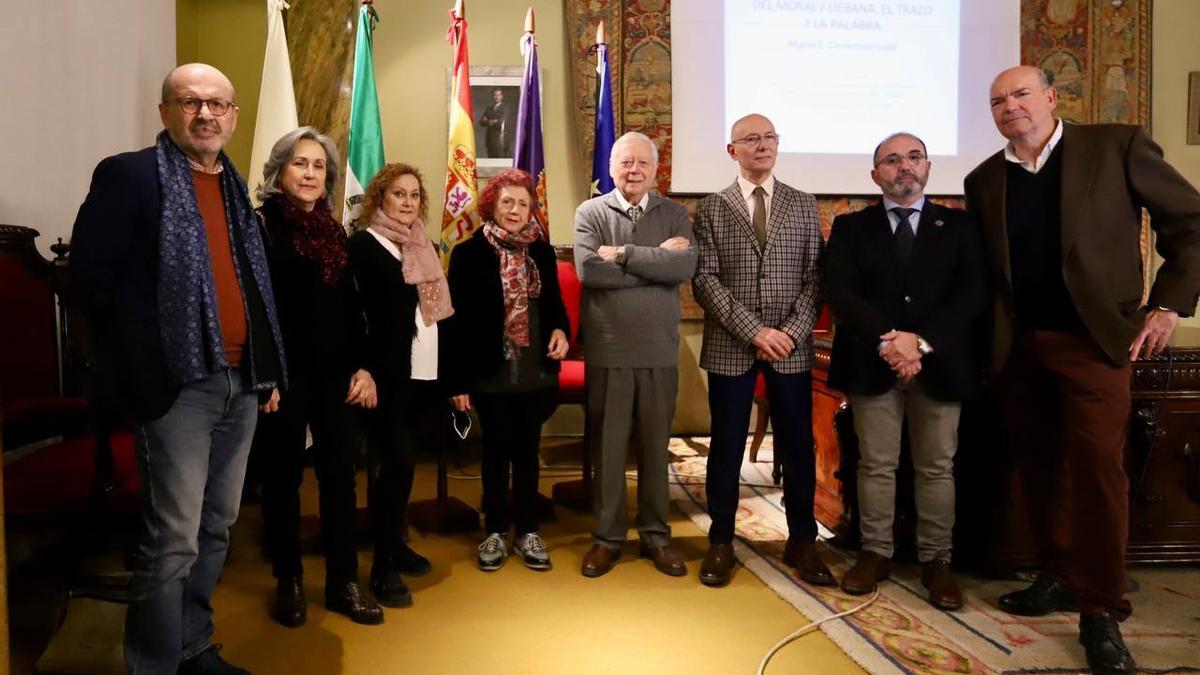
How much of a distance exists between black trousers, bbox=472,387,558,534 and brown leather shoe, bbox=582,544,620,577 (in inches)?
9.5

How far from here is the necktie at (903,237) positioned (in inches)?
99.3

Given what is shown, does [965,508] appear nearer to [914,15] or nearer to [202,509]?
[202,509]

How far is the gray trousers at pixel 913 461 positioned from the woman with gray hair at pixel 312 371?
5.01 ft

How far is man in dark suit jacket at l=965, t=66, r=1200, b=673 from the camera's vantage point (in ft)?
7.06

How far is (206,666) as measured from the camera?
192cm

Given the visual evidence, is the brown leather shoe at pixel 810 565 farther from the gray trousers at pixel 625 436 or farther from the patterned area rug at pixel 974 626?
the gray trousers at pixel 625 436

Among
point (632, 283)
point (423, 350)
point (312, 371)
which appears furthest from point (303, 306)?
point (632, 283)

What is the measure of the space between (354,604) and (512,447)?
729 mm

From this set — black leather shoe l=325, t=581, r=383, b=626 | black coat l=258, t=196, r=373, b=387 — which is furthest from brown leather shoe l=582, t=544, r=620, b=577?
black coat l=258, t=196, r=373, b=387

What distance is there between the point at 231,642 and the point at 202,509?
55cm

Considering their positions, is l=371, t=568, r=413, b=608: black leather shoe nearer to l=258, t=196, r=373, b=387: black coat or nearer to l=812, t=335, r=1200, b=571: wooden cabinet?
l=258, t=196, r=373, b=387: black coat

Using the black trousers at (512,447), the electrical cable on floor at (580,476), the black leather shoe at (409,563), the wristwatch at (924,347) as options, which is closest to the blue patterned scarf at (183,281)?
the black trousers at (512,447)

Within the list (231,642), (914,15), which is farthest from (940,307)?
(914,15)

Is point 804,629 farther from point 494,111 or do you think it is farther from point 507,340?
point 494,111
